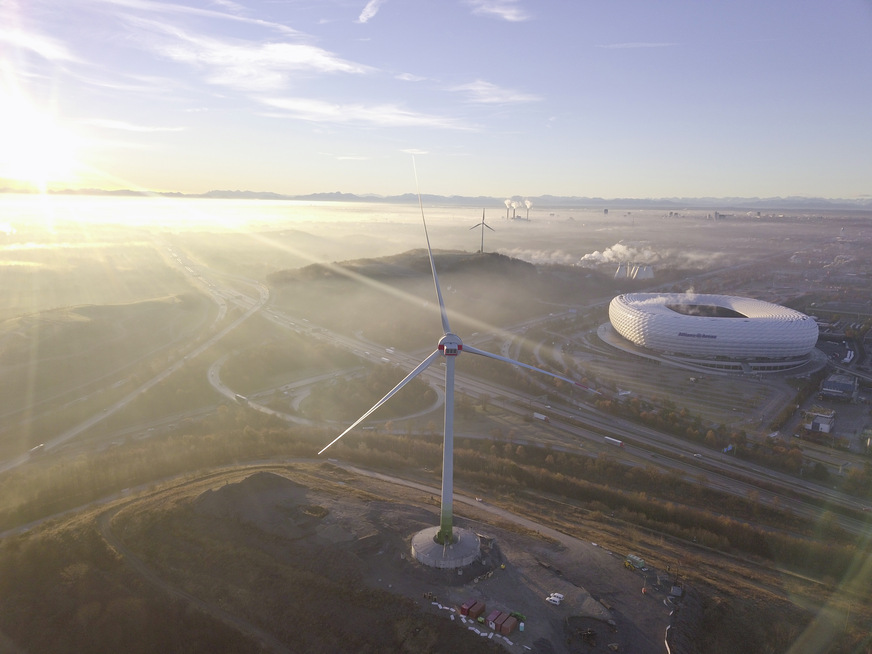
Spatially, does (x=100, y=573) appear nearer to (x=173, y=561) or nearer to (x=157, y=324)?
(x=173, y=561)

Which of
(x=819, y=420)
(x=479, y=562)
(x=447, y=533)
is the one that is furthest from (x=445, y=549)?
(x=819, y=420)

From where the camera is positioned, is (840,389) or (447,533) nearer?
(447,533)

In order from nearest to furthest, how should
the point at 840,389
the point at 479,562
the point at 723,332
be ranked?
the point at 479,562, the point at 840,389, the point at 723,332

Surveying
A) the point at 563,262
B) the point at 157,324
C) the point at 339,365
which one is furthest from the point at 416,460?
the point at 563,262

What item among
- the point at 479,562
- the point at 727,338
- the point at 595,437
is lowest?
the point at 595,437

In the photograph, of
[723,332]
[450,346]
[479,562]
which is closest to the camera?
[450,346]

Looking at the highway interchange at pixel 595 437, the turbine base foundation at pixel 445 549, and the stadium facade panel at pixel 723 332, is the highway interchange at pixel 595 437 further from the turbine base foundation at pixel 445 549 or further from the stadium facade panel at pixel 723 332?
the turbine base foundation at pixel 445 549

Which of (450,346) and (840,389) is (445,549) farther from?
(840,389)
